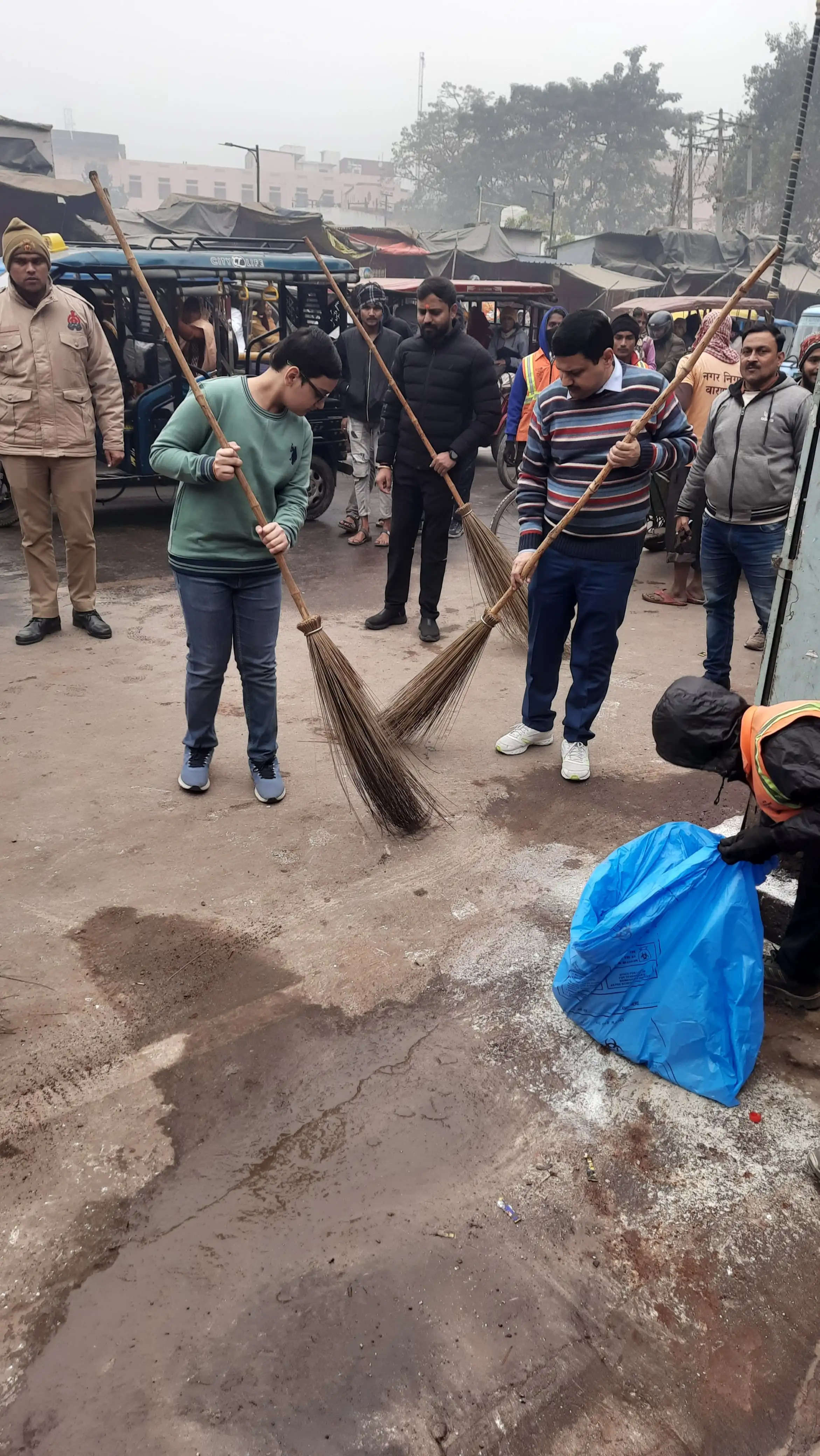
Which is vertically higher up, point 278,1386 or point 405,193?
point 405,193

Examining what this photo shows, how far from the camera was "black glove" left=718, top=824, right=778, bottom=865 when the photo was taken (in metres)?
2.28

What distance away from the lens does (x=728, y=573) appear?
4676 mm

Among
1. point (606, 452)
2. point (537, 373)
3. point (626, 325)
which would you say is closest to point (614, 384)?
point (606, 452)

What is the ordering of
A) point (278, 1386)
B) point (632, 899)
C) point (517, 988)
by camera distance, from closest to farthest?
point (278, 1386), point (632, 899), point (517, 988)

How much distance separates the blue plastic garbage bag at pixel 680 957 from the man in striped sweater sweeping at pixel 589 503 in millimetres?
1638

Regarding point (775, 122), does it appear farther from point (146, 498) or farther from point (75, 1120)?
point (75, 1120)

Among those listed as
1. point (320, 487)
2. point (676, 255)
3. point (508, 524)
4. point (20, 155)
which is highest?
point (20, 155)

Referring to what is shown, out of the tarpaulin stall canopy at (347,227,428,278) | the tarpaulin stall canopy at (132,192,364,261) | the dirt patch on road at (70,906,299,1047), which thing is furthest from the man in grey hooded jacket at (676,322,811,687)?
the tarpaulin stall canopy at (347,227,428,278)

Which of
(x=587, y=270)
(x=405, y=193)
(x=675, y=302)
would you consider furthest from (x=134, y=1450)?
(x=405, y=193)

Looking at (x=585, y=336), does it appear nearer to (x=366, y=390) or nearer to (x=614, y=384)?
(x=614, y=384)

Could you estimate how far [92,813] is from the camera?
376 centimetres

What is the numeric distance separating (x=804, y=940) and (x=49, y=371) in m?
4.54

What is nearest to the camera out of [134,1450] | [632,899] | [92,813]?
[134,1450]

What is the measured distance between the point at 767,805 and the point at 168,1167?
1.64 meters
